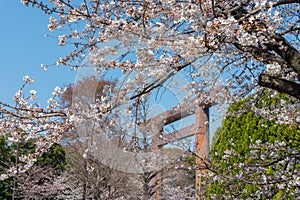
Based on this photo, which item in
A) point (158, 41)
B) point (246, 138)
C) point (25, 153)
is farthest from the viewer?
point (25, 153)

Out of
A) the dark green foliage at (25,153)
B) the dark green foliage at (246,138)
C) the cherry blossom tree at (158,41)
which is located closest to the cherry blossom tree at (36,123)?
the cherry blossom tree at (158,41)

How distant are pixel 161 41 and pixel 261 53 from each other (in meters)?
0.65

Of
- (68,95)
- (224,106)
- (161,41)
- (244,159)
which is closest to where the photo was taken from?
(161,41)

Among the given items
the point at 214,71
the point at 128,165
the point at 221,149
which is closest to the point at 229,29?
the point at 214,71

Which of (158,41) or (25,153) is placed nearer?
(158,41)

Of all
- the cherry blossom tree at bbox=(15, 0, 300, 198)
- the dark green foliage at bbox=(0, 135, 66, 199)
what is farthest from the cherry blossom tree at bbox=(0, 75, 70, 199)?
the dark green foliage at bbox=(0, 135, 66, 199)

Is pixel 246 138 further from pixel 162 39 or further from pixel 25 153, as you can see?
pixel 25 153

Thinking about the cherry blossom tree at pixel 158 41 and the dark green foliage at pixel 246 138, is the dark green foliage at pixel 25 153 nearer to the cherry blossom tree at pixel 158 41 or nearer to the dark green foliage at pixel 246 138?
the dark green foliage at pixel 246 138

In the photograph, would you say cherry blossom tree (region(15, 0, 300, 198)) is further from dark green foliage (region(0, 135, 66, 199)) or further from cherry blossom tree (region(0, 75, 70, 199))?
dark green foliage (region(0, 135, 66, 199))

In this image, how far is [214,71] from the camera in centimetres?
320

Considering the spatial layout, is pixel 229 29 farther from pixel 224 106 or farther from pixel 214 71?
pixel 224 106

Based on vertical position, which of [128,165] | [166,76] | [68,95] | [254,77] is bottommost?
[166,76]

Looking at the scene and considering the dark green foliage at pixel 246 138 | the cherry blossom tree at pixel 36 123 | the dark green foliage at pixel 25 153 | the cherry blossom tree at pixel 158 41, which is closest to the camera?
the cherry blossom tree at pixel 158 41

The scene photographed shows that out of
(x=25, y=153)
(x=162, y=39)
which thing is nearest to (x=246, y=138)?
(x=162, y=39)
